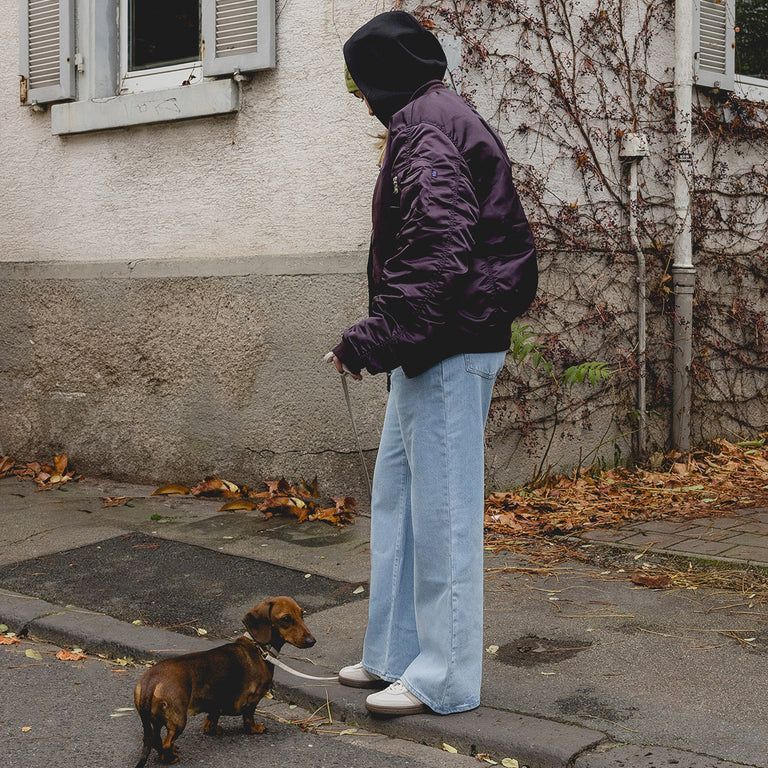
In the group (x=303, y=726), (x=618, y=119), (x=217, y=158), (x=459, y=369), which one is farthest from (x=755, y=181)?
(x=303, y=726)

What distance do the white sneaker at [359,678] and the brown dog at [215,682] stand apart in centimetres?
37

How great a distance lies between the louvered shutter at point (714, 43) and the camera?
22.5 ft

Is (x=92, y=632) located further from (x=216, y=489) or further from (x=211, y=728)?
(x=216, y=489)

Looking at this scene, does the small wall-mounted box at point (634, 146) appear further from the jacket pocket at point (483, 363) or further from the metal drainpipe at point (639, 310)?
the jacket pocket at point (483, 363)

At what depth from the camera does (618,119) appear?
21.3ft

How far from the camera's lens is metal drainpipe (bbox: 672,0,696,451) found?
6.71 meters

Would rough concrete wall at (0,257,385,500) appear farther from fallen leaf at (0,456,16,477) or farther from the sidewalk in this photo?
the sidewalk

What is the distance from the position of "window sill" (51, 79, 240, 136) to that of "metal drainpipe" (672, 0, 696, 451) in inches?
111

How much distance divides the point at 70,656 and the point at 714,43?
18.7ft

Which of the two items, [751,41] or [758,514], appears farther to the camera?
[751,41]

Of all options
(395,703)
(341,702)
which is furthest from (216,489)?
(395,703)

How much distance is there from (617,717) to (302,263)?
11.9 feet

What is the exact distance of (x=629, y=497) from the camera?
19.6 ft

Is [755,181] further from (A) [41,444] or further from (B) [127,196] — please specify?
(A) [41,444]
